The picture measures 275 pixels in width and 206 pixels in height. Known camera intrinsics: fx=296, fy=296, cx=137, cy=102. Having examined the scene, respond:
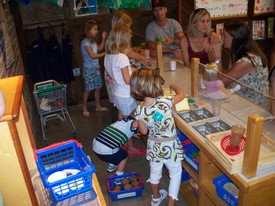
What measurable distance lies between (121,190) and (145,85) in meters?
1.25

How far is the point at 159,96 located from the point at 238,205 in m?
0.92

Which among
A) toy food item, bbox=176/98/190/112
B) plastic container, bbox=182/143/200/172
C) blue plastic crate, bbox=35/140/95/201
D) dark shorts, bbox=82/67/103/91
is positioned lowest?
plastic container, bbox=182/143/200/172

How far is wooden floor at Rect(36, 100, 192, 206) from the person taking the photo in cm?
297

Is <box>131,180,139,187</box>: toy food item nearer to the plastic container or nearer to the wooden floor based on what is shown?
the wooden floor

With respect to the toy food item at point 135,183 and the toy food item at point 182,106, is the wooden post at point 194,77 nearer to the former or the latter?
the toy food item at point 182,106

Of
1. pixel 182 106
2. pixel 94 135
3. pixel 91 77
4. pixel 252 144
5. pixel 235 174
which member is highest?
pixel 252 144

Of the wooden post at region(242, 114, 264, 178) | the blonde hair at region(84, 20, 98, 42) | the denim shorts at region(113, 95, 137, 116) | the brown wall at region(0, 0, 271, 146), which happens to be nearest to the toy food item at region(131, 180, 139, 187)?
the denim shorts at region(113, 95, 137, 116)

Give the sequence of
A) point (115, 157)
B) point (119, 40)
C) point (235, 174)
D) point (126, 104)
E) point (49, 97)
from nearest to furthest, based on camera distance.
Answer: point (235, 174), point (115, 157), point (119, 40), point (126, 104), point (49, 97)

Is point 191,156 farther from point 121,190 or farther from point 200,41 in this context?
point 200,41

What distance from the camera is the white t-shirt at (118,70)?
9.97 feet

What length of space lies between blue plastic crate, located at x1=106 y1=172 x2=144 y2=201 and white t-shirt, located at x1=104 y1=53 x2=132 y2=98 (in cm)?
88

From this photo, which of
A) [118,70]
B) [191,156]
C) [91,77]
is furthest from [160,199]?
[91,77]

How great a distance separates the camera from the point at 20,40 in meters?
4.65

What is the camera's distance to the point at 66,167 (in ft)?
5.59
